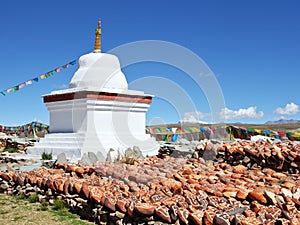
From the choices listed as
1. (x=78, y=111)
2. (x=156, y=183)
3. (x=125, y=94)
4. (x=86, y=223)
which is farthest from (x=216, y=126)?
(x=86, y=223)

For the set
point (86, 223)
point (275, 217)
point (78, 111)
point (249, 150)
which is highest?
point (78, 111)

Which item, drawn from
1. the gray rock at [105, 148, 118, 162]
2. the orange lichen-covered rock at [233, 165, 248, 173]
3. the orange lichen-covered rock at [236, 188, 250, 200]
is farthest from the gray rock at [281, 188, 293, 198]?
the gray rock at [105, 148, 118, 162]

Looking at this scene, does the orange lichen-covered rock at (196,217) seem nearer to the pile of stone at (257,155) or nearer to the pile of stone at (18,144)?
the pile of stone at (257,155)

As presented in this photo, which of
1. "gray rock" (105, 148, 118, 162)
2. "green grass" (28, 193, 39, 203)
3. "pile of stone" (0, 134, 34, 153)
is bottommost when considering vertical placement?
"green grass" (28, 193, 39, 203)

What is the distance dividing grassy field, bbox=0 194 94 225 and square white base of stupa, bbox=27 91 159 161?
397 cm

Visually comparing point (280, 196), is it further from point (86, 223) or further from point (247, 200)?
point (86, 223)

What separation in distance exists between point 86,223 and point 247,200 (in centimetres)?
215

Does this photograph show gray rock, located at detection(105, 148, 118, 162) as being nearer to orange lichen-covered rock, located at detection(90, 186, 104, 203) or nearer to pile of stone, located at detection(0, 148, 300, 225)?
pile of stone, located at detection(0, 148, 300, 225)

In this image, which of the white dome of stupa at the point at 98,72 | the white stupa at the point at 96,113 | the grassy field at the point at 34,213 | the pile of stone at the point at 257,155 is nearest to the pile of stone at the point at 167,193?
the grassy field at the point at 34,213

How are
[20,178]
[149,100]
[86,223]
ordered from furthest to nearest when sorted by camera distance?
1. [149,100]
2. [20,178]
3. [86,223]

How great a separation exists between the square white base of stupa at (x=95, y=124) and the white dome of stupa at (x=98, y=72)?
1.89 feet

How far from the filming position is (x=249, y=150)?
7.04m

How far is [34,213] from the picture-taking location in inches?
191

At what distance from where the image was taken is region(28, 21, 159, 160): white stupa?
9.98 m
